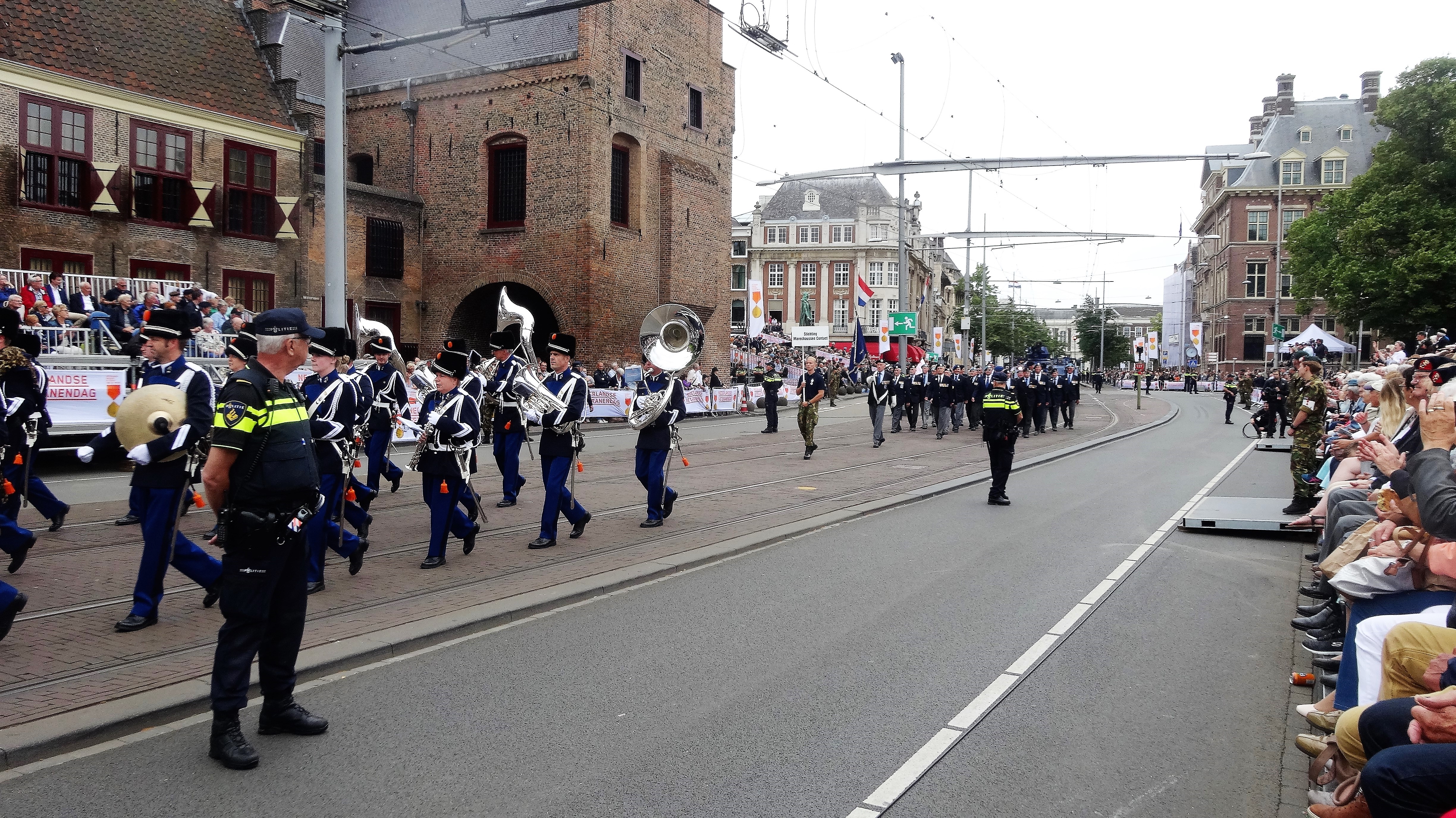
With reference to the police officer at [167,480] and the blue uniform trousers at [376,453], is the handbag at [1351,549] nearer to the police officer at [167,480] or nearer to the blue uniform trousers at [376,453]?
the police officer at [167,480]

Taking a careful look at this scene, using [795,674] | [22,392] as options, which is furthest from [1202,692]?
[22,392]

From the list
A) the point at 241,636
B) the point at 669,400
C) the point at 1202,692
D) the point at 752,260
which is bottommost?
the point at 1202,692

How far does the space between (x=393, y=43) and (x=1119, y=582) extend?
1138 centimetres

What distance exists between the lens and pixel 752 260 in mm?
87938

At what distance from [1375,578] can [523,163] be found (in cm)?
3009

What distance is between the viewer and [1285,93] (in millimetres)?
75938

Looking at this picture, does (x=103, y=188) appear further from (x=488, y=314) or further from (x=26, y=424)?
(x=26, y=424)

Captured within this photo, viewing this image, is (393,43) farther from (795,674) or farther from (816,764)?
(816,764)

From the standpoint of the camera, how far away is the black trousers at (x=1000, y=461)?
13148 mm

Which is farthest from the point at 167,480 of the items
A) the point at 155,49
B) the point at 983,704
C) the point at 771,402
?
the point at 155,49

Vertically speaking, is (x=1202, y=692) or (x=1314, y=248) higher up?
(x=1314, y=248)

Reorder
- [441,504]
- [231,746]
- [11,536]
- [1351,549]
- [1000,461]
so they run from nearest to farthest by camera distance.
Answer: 1. [231,746]
2. [1351,549]
3. [11,536]
4. [441,504]
5. [1000,461]

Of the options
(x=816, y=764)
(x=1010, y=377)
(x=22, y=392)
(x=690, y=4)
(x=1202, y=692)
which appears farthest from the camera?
(x=690, y=4)

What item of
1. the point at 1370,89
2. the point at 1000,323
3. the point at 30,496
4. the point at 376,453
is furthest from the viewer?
the point at 1000,323
